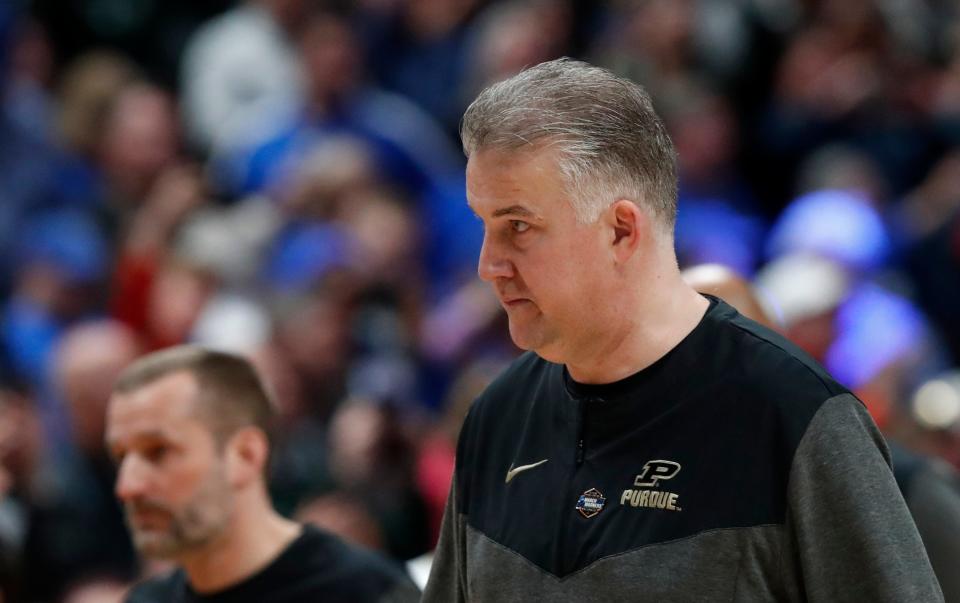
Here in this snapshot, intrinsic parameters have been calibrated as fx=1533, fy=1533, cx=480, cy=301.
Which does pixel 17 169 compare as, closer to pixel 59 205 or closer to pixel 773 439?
pixel 59 205

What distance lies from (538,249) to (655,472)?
15.2 inches

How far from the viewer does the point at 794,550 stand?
7.27ft

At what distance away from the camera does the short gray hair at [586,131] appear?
92.3 inches

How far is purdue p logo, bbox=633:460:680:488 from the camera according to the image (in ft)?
7.66

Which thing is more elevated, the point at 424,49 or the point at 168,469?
the point at 424,49

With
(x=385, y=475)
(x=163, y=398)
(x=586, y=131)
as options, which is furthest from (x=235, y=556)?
(x=586, y=131)

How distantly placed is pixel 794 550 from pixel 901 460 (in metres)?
1.24

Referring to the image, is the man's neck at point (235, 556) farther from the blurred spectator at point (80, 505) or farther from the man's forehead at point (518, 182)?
the blurred spectator at point (80, 505)

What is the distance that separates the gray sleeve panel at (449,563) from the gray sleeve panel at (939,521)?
991 mm

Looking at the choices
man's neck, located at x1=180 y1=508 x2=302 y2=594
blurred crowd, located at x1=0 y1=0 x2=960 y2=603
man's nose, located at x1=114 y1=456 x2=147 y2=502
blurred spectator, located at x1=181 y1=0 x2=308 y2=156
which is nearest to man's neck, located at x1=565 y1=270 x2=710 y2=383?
man's neck, located at x1=180 y1=508 x2=302 y2=594

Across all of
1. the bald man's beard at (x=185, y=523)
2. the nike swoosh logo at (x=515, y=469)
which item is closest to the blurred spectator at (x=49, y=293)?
the bald man's beard at (x=185, y=523)

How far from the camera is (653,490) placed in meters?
2.34

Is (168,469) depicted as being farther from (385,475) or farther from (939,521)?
(939,521)

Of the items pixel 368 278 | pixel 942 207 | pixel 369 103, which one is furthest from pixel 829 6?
pixel 368 278
